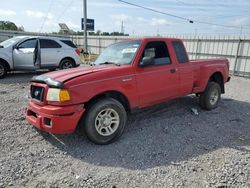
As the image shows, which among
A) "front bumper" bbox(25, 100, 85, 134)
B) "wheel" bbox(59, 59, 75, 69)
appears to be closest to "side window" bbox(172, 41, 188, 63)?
"front bumper" bbox(25, 100, 85, 134)

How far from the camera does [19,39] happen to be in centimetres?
1030

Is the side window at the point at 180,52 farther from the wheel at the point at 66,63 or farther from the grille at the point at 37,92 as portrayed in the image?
the wheel at the point at 66,63

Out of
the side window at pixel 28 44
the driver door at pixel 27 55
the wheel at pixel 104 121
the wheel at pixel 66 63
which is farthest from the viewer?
the wheel at pixel 66 63

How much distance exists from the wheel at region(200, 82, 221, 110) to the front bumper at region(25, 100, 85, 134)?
3569 millimetres

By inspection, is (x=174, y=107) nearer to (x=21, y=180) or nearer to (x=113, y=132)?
(x=113, y=132)

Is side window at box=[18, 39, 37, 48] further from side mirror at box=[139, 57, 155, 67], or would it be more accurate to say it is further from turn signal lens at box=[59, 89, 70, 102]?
turn signal lens at box=[59, 89, 70, 102]

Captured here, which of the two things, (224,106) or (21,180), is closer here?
(21,180)

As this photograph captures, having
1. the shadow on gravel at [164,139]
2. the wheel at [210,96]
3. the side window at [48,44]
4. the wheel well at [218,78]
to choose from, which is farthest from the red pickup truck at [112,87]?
the side window at [48,44]

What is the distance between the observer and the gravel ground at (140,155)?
3.15 metres

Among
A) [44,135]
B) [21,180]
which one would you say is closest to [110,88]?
[44,135]

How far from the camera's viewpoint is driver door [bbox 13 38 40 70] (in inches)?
397

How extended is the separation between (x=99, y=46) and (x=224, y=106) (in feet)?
63.1

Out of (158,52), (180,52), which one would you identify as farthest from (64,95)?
(180,52)

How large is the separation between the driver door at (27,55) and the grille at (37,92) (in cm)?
669
